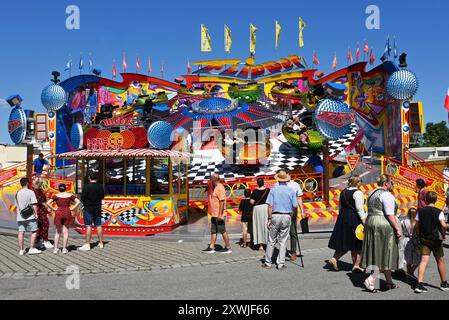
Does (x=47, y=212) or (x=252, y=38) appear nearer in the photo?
(x=47, y=212)

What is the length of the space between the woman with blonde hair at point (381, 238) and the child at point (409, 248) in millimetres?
505

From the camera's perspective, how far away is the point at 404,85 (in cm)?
1978

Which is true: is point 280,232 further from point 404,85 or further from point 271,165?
point 404,85

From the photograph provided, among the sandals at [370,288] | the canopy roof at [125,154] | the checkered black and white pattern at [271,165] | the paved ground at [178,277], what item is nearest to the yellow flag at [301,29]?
the checkered black and white pattern at [271,165]

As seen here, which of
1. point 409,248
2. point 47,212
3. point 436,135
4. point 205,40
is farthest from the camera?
point 436,135

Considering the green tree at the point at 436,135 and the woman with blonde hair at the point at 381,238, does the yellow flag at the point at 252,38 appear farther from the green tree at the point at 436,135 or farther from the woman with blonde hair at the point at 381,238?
the green tree at the point at 436,135

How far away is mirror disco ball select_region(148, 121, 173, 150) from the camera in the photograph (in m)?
11.3

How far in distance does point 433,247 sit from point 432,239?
103 millimetres

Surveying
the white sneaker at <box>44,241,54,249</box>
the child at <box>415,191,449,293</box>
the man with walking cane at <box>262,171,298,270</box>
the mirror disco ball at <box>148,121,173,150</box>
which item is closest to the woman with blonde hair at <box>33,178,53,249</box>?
the white sneaker at <box>44,241,54,249</box>

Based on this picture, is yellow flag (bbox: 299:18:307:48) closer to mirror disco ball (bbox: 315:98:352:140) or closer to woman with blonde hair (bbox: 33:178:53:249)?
mirror disco ball (bbox: 315:98:352:140)

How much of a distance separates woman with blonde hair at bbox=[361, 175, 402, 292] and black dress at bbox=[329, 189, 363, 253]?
0.71 meters

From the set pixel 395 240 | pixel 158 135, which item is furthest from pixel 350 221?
pixel 158 135

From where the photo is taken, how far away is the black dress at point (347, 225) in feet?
21.3

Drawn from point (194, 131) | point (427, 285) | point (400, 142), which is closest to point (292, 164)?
point (400, 142)
